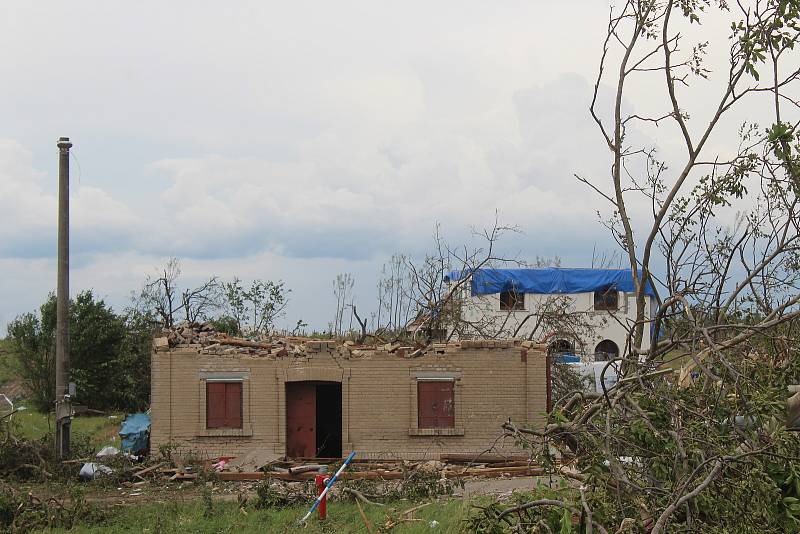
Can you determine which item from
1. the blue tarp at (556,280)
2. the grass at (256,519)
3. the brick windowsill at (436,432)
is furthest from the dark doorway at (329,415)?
the blue tarp at (556,280)

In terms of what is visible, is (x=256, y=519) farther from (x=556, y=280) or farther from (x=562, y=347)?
(x=556, y=280)

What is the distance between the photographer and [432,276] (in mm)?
28016

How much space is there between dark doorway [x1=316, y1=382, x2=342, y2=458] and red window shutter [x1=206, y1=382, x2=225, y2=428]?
2514mm

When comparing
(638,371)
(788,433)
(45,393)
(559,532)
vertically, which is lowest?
(45,393)

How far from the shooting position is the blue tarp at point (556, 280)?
36.7m

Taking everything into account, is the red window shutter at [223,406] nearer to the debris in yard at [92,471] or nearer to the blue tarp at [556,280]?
the debris in yard at [92,471]

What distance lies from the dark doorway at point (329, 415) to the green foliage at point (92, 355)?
12942 millimetres

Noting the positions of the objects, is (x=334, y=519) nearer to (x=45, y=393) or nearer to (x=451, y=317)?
(x=451, y=317)

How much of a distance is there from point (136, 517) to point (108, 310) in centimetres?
2109

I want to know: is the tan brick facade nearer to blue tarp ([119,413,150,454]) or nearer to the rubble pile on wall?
the rubble pile on wall

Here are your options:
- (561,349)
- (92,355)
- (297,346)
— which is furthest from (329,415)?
(92,355)

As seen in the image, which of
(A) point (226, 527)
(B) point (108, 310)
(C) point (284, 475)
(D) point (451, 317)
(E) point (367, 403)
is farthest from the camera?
(B) point (108, 310)

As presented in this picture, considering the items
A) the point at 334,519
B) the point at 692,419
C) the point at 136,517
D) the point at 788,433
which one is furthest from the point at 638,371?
the point at 136,517

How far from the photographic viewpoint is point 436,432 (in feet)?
63.3
